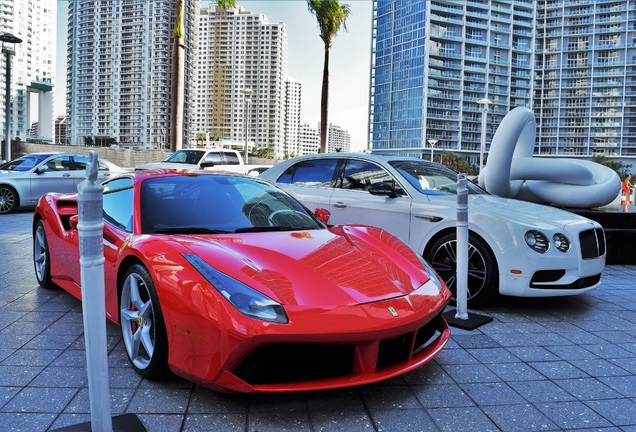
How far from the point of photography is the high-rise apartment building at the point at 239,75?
4003 inches

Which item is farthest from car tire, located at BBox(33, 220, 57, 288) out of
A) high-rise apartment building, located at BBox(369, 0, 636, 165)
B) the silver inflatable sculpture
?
high-rise apartment building, located at BBox(369, 0, 636, 165)

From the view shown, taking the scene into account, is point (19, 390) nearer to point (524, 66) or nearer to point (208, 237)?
point (208, 237)

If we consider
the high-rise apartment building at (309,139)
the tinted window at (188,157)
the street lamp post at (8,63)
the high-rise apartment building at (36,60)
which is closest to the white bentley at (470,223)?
the tinted window at (188,157)

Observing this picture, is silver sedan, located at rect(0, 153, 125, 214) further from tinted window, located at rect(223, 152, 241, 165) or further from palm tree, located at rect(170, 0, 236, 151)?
palm tree, located at rect(170, 0, 236, 151)

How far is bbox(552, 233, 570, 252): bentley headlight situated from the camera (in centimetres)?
461

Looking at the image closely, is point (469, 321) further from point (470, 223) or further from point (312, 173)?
point (312, 173)

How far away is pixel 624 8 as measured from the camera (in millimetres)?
115625

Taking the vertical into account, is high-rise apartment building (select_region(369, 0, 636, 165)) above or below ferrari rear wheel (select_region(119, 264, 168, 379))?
above

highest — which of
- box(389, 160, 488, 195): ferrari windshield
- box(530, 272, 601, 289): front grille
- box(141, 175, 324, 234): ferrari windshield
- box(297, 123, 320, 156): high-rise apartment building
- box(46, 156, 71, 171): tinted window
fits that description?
box(297, 123, 320, 156): high-rise apartment building

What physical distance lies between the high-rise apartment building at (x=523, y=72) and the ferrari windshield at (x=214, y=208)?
389ft

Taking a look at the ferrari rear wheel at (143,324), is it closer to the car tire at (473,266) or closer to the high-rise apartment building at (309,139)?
the car tire at (473,266)

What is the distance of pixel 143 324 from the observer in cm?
300

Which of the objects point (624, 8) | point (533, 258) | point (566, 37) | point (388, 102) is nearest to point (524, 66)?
point (566, 37)

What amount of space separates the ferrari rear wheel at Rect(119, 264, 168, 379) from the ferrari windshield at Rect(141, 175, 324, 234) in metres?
0.37
